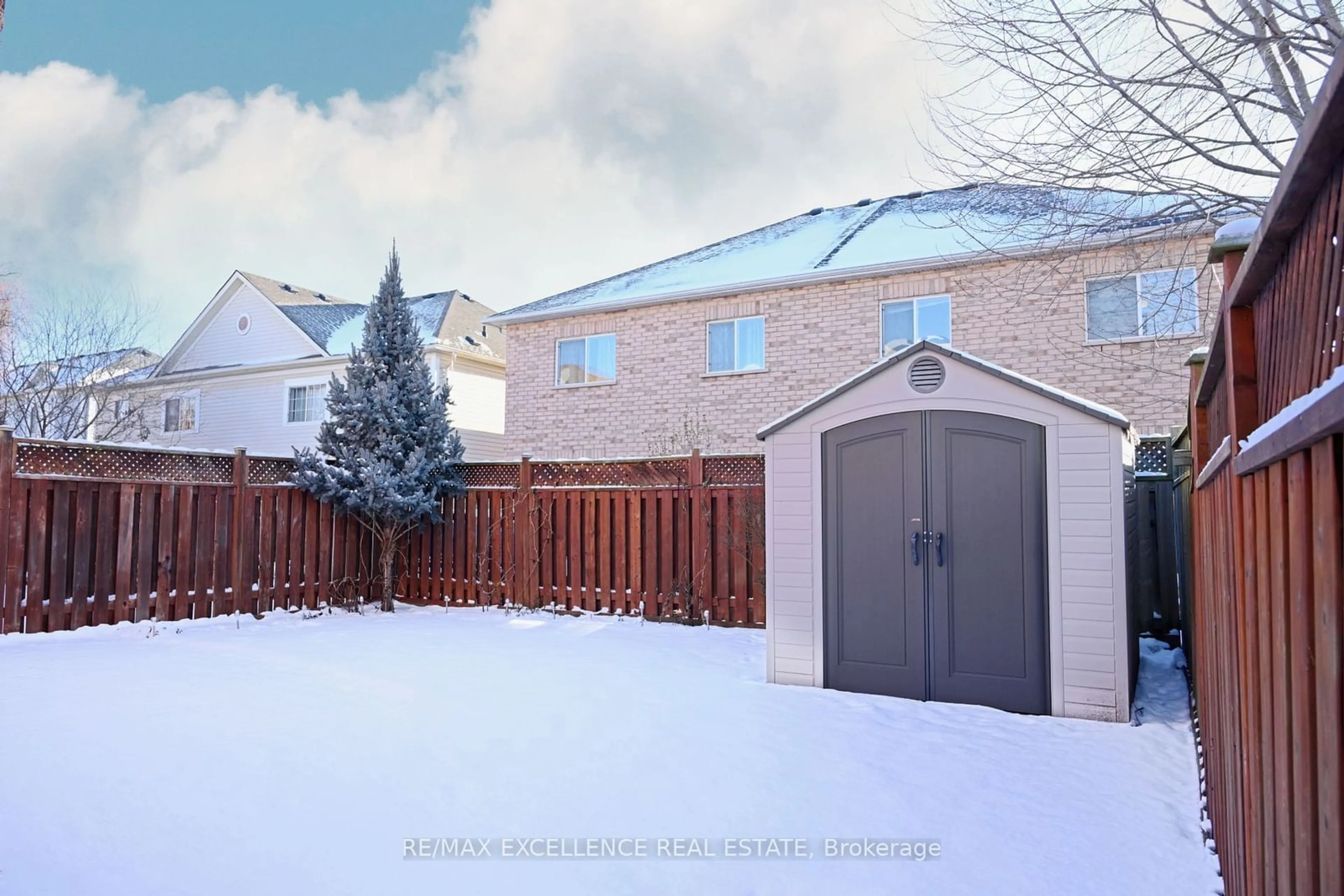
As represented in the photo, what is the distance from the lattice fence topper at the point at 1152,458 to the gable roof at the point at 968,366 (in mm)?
2167

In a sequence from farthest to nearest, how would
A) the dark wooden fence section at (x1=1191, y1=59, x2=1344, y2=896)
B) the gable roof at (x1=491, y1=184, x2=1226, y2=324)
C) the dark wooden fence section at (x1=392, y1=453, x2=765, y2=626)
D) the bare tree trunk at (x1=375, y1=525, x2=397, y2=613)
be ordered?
the bare tree trunk at (x1=375, y1=525, x2=397, y2=613)
the dark wooden fence section at (x1=392, y1=453, x2=765, y2=626)
the gable roof at (x1=491, y1=184, x2=1226, y2=324)
the dark wooden fence section at (x1=1191, y1=59, x2=1344, y2=896)

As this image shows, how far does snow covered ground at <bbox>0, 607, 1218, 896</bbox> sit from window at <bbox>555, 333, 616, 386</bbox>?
25.2 ft

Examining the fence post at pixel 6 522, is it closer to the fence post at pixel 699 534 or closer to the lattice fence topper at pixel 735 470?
the fence post at pixel 699 534

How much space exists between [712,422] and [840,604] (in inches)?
268

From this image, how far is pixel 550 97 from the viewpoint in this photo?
1297cm

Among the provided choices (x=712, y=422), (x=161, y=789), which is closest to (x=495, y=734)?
(x=161, y=789)

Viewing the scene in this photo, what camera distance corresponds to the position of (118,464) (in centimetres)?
809

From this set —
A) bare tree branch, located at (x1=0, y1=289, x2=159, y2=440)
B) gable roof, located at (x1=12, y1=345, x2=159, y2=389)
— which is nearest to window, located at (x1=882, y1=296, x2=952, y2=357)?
bare tree branch, located at (x1=0, y1=289, x2=159, y2=440)

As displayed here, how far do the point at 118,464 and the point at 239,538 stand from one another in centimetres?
150

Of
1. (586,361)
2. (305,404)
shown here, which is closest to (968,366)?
(586,361)

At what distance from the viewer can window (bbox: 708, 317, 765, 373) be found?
12.2 m

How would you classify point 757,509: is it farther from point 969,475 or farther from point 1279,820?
point 1279,820

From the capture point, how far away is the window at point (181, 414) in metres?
18.8

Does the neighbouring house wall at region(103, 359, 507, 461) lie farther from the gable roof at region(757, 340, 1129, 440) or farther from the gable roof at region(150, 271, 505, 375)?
the gable roof at region(757, 340, 1129, 440)
